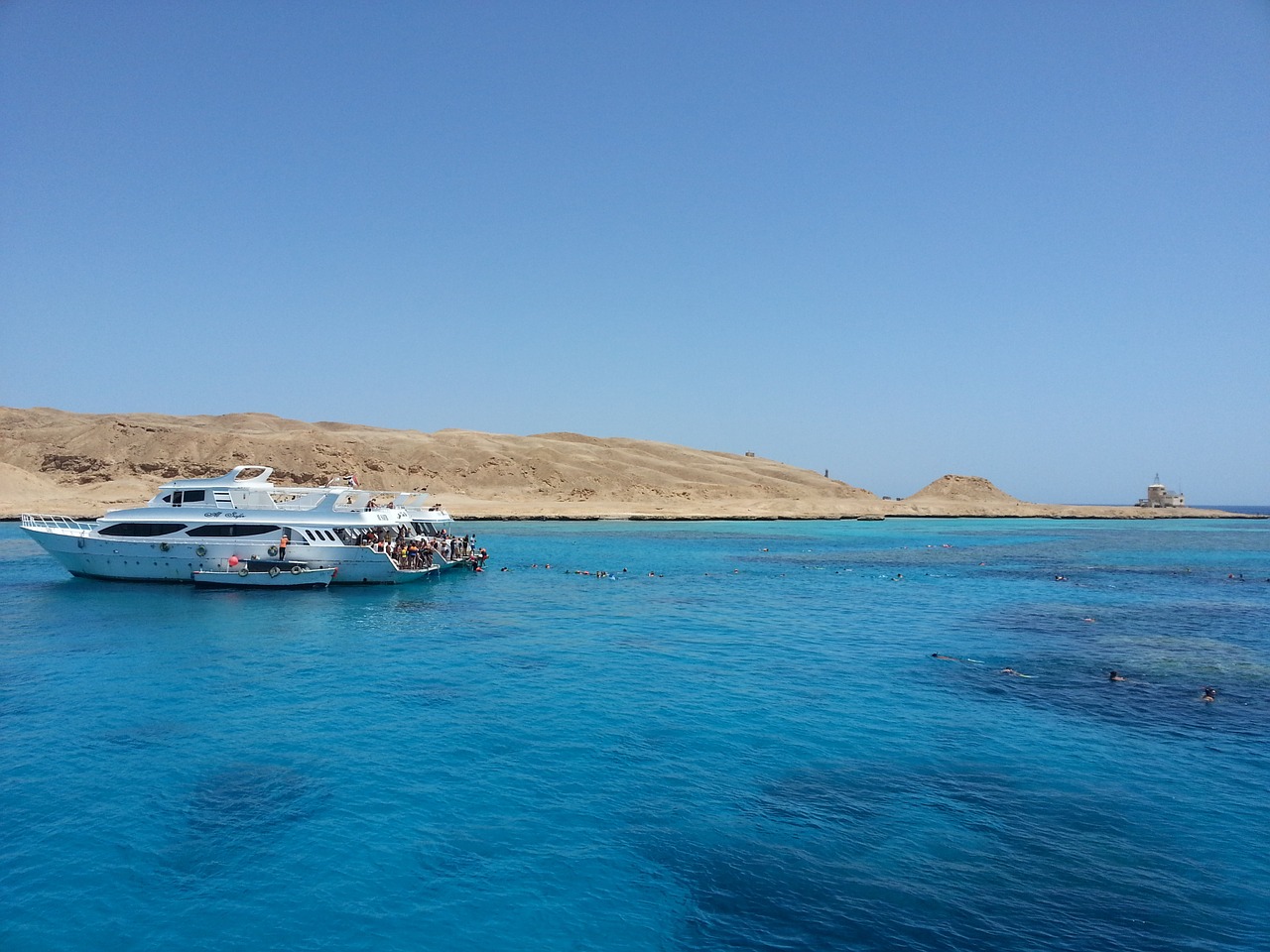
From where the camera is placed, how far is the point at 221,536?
134 ft

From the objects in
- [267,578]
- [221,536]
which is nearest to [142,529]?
[221,536]

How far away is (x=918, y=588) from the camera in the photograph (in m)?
45.8

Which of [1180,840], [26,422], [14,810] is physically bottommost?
[14,810]

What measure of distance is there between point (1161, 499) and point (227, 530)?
172 metres

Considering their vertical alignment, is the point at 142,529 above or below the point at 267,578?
above

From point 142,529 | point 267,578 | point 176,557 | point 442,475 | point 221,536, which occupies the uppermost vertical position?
point 442,475

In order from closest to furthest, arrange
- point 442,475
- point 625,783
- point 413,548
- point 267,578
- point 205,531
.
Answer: point 625,783
point 267,578
point 205,531
point 413,548
point 442,475

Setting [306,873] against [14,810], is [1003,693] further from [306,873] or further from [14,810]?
[14,810]

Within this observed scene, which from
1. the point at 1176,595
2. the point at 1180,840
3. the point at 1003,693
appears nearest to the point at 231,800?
the point at 1180,840

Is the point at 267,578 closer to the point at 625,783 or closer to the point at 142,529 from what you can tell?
the point at 142,529

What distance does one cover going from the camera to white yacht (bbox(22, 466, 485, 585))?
134 ft

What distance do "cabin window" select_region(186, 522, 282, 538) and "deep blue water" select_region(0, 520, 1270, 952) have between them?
24.1ft

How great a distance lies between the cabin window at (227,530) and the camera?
40812 mm

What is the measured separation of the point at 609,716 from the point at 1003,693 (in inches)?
455
